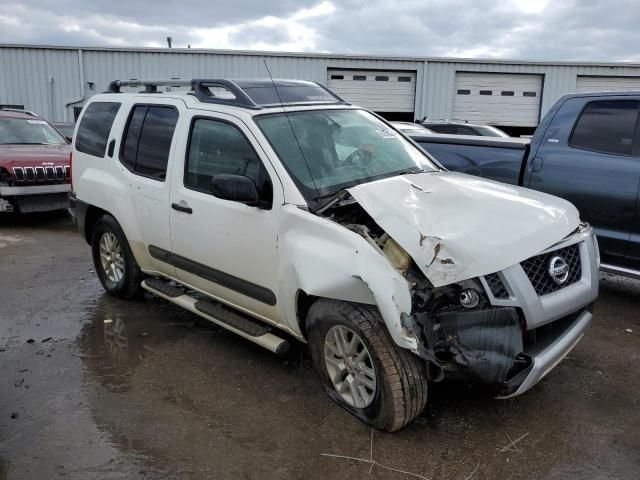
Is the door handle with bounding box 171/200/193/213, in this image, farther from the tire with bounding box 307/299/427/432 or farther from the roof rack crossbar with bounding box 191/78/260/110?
the tire with bounding box 307/299/427/432

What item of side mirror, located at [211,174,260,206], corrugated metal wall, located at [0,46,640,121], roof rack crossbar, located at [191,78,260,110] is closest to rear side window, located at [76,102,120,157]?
roof rack crossbar, located at [191,78,260,110]

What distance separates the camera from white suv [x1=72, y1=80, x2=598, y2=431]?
2.83 m

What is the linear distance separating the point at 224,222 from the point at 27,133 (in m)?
7.81

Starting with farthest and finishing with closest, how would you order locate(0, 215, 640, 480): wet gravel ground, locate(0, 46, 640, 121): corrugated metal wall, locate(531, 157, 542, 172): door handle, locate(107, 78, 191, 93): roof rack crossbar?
locate(0, 46, 640, 121): corrugated metal wall
locate(531, 157, 542, 172): door handle
locate(107, 78, 191, 93): roof rack crossbar
locate(0, 215, 640, 480): wet gravel ground

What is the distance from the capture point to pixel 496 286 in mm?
2869

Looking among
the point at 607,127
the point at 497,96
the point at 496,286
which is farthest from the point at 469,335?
the point at 497,96

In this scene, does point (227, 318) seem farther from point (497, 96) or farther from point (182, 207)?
point (497, 96)

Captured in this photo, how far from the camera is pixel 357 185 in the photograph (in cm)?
358

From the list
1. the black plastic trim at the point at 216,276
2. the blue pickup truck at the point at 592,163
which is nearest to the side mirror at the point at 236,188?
the black plastic trim at the point at 216,276

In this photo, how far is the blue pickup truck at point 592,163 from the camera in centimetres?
493

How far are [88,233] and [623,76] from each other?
23106mm

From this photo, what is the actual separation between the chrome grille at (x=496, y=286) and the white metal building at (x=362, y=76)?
1960cm

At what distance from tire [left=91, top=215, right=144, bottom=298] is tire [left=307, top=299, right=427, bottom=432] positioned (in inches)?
96.6

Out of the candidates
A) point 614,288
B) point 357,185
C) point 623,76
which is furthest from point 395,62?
point 357,185
